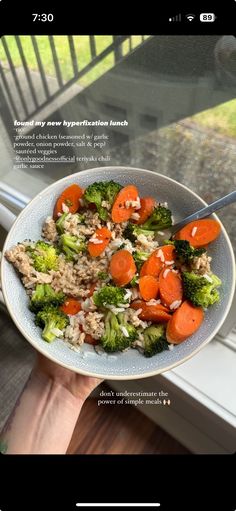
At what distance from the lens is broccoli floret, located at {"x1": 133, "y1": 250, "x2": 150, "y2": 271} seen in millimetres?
698

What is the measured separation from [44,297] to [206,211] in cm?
34

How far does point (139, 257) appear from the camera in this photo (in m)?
0.70

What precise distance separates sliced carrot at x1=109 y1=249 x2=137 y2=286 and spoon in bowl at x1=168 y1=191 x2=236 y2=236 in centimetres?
12

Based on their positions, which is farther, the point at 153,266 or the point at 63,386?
the point at 63,386

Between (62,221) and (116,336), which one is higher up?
(62,221)

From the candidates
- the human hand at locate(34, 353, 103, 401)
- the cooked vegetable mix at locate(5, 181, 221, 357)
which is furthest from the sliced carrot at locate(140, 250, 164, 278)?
the human hand at locate(34, 353, 103, 401)

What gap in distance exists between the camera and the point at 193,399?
84 cm

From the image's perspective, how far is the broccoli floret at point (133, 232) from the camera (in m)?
0.73

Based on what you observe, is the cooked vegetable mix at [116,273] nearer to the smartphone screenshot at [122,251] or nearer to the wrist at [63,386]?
the smartphone screenshot at [122,251]
